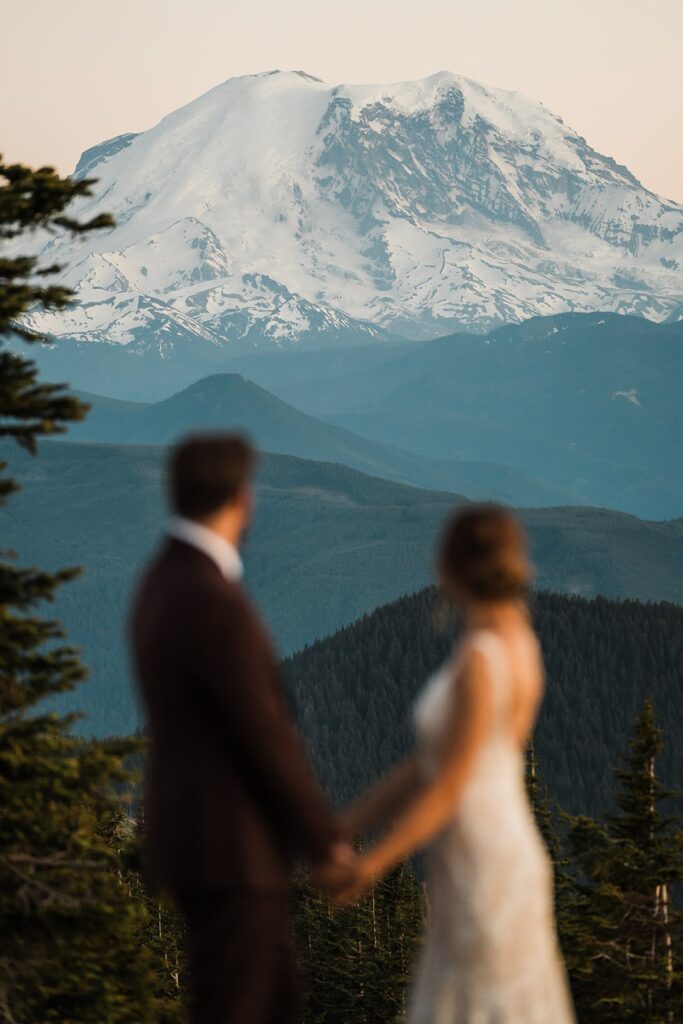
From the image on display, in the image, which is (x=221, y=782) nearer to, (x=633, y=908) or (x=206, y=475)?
(x=206, y=475)

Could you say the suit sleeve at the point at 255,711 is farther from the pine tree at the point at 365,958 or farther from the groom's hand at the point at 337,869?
the pine tree at the point at 365,958

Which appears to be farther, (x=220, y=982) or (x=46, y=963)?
(x=46, y=963)

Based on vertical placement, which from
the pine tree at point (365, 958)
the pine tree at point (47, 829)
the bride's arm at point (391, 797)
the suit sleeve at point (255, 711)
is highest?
the suit sleeve at point (255, 711)

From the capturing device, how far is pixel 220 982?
7.69 meters

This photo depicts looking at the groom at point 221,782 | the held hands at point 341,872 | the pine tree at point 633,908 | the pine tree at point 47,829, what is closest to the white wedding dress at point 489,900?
the held hands at point 341,872

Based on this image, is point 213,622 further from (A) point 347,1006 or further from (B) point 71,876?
(A) point 347,1006

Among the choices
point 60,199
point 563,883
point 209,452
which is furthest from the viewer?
point 563,883

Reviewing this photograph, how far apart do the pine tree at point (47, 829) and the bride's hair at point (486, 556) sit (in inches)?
293

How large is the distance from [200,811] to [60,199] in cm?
985

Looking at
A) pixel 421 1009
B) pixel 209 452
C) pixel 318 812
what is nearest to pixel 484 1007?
pixel 421 1009

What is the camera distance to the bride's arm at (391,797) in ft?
26.7

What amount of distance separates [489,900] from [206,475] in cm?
251

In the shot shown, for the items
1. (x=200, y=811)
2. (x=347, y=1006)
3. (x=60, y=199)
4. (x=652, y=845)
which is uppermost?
(x=60, y=199)

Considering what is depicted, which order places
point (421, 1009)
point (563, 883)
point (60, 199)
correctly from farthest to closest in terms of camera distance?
point (563, 883) < point (60, 199) < point (421, 1009)
